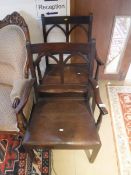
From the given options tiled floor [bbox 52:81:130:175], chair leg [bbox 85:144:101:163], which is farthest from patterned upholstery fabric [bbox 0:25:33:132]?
chair leg [bbox 85:144:101:163]

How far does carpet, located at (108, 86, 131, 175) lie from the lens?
141cm

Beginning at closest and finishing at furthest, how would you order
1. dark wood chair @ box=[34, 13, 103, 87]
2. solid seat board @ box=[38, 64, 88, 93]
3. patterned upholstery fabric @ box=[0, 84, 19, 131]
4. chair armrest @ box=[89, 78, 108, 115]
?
chair armrest @ box=[89, 78, 108, 115], patterned upholstery fabric @ box=[0, 84, 19, 131], solid seat board @ box=[38, 64, 88, 93], dark wood chair @ box=[34, 13, 103, 87]

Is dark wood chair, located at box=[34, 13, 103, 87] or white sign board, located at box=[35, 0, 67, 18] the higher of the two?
white sign board, located at box=[35, 0, 67, 18]

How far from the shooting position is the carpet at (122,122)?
1.41 metres

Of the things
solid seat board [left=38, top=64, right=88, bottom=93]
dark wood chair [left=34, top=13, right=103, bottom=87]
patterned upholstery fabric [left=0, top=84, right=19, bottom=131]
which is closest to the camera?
patterned upholstery fabric [left=0, top=84, right=19, bottom=131]

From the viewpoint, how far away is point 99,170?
1354 mm

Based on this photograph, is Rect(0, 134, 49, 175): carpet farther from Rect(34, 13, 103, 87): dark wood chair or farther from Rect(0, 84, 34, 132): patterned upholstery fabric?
Rect(34, 13, 103, 87): dark wood chair

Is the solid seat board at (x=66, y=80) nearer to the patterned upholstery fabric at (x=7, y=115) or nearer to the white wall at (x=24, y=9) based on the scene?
the patterned upholstery fabric at (x=7, y=115)

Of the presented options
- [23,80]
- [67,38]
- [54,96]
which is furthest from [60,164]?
[67,38]

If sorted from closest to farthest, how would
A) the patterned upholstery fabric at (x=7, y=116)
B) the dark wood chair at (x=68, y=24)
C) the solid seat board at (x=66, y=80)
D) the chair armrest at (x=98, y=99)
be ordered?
the chair armrest at (x=98, y=99) < the patterned upholstery fabric at (x=7, y=116) < the solid seat board at (x=66, y=80) < the dark wood chair at (x=68, y=24)

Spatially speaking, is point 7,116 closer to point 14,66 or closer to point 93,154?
point 14,66

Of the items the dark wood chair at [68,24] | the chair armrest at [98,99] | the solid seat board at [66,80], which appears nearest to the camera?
the chair armrest at [98,99]

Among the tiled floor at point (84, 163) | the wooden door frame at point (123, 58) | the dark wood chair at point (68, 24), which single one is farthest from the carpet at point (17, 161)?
the wooden door frame at point (123, 58)

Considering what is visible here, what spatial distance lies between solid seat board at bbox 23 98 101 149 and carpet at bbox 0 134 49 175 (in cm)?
37
